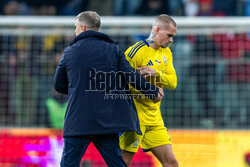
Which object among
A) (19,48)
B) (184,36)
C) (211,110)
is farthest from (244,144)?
(19,48)

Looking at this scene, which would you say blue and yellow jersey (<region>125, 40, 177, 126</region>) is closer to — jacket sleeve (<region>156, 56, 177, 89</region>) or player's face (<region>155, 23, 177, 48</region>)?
jacket sleeve (<region>156, 56, 177, 89</region>)

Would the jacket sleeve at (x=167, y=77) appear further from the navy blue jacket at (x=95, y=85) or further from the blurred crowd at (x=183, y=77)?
the blurred crowd at (x=183, y=77)

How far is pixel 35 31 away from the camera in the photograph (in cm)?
800

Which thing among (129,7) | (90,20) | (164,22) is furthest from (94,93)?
(129,7)

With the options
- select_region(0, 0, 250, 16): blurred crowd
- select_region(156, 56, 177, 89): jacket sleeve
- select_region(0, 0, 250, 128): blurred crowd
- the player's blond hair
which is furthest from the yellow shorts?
select_region(0, 0, 250, 16): blurred crowd

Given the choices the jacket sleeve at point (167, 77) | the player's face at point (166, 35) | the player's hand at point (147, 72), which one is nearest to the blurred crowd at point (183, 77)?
the jacket sleeve at point (167, 77)

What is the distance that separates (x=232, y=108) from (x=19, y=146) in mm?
3599

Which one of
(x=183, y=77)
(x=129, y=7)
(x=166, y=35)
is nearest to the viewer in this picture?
(x=166, y=35)

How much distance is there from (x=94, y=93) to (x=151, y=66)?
1072mm

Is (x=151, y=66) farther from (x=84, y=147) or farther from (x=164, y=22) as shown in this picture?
(x=84, y=147)

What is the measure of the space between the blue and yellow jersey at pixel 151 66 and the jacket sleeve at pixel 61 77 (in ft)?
2.74

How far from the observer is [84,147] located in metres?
4.23

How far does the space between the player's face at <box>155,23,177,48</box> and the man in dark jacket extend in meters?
0.82

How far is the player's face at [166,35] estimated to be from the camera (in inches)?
195
